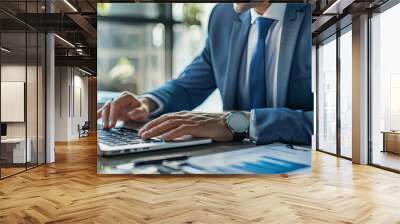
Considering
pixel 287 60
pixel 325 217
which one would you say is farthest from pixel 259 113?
pixel 325 217

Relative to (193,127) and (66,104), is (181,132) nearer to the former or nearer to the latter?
(193,127)

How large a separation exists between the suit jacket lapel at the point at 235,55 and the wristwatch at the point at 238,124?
145 mm

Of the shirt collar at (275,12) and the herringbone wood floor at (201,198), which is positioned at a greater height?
the shirt collar at (275,12)

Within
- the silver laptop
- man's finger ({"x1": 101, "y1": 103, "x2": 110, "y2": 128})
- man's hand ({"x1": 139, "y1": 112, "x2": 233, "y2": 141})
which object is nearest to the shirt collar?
man's hand ({"x1": 139, "y1": 112, "x2": 233, "y2": 141})

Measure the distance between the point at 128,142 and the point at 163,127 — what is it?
0.58 m

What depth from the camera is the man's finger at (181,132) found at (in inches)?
227

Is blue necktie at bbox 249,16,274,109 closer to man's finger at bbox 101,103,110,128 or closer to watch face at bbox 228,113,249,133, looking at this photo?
watch face at bbox 228,113,249,133

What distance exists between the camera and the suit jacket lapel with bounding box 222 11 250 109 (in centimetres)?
582

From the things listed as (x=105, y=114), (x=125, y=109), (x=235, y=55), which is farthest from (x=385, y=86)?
(x=105, y=114)

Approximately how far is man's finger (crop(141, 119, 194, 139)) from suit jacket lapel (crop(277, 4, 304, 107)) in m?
1.44

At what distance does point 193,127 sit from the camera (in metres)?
5.80

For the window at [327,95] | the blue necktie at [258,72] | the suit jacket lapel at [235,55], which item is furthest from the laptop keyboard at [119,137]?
the window at [327,95]

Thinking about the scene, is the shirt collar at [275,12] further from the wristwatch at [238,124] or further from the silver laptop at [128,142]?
the silver laptop at [128,142]

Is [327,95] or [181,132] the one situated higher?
[327,95]
